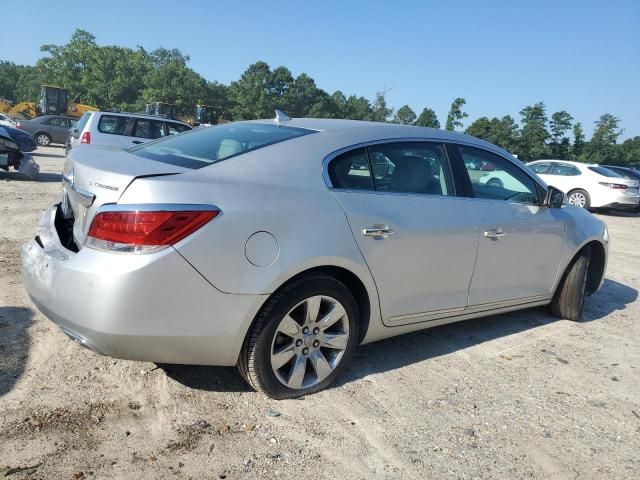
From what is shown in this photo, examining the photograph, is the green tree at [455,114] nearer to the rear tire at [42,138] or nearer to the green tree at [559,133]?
the green tree at [559,133]

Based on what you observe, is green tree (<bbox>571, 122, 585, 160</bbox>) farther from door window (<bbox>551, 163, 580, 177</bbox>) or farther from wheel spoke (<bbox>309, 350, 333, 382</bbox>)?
wheel spoke (<bbox>309, 350, 333, 382</bbox>)

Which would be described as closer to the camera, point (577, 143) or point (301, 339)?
point (301, 339)

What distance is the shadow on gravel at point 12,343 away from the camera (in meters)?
2.91

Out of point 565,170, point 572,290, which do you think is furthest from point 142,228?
point 565,170

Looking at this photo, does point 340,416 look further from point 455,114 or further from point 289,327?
point 455,114

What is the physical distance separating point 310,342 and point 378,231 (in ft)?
2.43

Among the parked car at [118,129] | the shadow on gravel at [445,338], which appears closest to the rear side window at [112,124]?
the parked car at [118,129]

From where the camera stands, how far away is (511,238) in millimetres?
3887

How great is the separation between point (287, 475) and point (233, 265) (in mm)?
976

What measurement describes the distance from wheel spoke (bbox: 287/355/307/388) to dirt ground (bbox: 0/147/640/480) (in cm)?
12

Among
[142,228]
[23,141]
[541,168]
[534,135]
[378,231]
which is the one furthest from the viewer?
[534,135]

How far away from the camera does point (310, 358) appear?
2969 millimetres

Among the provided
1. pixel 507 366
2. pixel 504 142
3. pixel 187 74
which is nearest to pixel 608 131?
pixel 504 142

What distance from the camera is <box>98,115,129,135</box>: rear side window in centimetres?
1269
